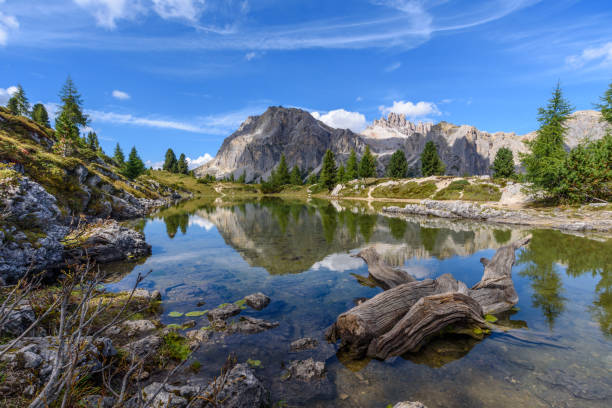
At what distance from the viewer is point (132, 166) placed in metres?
100

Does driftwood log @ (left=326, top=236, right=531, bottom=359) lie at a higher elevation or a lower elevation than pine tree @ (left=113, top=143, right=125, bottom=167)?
lower

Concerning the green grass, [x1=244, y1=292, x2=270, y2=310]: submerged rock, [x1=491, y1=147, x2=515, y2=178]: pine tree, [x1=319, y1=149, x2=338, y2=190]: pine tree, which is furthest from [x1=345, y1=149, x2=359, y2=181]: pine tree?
[x1=244, y1=292, x2=270, y2=310]: submerged rock

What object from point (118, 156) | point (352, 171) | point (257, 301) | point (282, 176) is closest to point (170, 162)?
point (118, 156)

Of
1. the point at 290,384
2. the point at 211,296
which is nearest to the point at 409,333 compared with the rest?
the point at 290,384

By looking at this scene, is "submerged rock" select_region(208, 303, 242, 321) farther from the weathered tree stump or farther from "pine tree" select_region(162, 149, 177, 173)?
"pine tree" select_region(162, 149, 177, 173)

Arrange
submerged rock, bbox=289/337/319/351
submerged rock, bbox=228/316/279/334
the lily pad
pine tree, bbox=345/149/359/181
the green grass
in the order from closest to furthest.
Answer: submerged rock, bbox=289/337/319/351 → submerged rock, bbox=228/316/279/334 → the lily pad → the green grass → pine tree, bbox=345/149/359/181

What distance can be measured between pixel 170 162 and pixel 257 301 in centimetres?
19685

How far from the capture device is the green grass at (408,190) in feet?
281

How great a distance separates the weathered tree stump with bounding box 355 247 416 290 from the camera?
1359 centimetres

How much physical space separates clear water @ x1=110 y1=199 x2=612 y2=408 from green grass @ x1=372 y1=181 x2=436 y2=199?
61.3m

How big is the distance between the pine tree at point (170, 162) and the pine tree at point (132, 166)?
7859 cm

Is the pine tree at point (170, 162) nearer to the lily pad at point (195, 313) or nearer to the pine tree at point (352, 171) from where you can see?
the pine tree at point (352, 171)

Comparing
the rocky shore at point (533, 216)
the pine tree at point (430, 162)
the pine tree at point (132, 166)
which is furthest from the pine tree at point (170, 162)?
the rocky shore at point (533, 216)

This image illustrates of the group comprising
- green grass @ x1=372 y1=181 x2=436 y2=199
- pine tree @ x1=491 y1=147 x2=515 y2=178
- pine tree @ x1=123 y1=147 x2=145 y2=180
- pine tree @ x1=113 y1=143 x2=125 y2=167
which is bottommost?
green grass @ x1=372 y1=181 x2=436 y2=199
